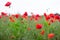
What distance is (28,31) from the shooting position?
10.4 ft

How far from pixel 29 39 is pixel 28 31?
0.67 feet

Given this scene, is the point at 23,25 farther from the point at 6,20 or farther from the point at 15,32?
the point at 6,20

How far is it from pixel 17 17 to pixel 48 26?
23.7 inches

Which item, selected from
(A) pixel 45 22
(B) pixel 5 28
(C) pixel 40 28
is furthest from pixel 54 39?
(B) pixel 5 28

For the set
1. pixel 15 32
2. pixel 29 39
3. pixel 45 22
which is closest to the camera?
pixel 29 39

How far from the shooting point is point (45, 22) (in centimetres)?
344

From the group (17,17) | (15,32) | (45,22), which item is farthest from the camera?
(17,17)

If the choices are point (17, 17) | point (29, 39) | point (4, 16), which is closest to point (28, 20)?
point (17, 17)

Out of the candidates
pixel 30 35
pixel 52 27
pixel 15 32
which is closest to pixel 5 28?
pixel 15 32

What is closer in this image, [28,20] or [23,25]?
[23,25]

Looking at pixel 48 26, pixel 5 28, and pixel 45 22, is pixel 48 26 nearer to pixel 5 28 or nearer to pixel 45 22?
pixel 45 22

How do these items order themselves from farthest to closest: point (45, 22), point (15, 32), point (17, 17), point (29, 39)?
point (17, 17) < point (45, 22) < point (15, 32) < point (29, 39)

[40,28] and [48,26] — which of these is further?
[48,26]

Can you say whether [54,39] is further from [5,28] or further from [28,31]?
[5,28]
